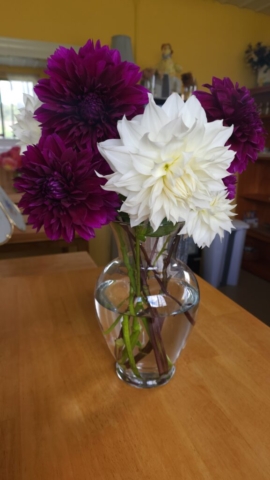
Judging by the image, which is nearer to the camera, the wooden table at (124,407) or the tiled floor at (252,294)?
the wooden table at (124,407)

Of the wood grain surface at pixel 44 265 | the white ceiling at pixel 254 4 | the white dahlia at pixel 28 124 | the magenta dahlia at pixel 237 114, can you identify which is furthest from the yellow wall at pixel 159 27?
the magenta dahlia at pixel 237 114

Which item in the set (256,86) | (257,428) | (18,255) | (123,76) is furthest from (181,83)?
(257,428)

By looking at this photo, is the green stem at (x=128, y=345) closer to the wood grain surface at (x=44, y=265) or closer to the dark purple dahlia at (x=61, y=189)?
the dark purple dahlia at (x=61, y=189)

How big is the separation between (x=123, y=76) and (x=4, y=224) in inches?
10.8

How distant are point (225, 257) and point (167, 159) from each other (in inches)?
88.0

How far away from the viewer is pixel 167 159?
0.35 meters

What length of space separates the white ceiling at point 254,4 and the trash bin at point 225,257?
151 cm

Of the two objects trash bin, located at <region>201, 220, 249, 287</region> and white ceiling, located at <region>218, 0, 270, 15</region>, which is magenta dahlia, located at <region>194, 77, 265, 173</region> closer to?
trash bin, located at <region>201, 220, 249, 287</region>

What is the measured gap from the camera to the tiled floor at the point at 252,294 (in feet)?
7.16

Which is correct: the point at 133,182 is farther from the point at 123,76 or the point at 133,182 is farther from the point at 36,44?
the point at 36,44

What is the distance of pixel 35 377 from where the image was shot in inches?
22.0

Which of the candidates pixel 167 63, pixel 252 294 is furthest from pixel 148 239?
pixel 252 294

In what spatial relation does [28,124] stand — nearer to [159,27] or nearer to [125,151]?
[125,151]

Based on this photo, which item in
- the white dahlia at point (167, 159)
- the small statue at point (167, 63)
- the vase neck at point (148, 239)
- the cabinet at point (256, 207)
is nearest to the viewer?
the white dahlia at point (167, 159)
